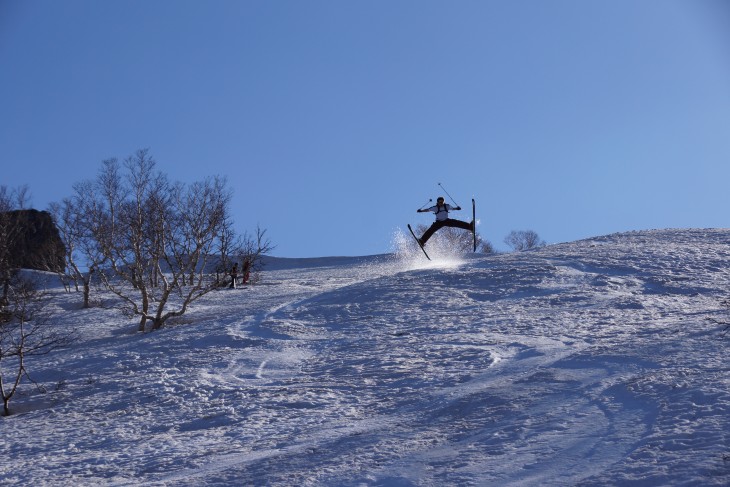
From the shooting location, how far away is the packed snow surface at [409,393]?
7.57 metres

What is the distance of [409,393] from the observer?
1128 centimetres

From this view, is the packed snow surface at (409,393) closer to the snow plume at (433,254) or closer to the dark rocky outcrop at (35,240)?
the snow plume at (433,254)

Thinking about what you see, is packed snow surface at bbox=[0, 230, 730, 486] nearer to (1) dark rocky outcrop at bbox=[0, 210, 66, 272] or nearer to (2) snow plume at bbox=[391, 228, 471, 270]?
(2) snow plume at bbox=[391, 228, 471, 270]

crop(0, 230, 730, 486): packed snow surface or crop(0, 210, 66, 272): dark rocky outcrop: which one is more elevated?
crop(0, 210, 66, 272): dark rocky outcrop

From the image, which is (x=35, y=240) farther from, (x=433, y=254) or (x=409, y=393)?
(x=409, y=393)

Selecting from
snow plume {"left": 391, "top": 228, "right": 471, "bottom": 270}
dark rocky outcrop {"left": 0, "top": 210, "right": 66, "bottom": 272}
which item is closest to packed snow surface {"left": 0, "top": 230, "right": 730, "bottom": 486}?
snow plume {"left": 391, "top": 228, "right": 471, "bottom": 270}

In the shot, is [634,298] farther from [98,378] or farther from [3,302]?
[3,302]

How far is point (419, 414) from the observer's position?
997 cm

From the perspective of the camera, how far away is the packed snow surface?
7.57m

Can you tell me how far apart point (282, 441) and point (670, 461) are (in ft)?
15.1

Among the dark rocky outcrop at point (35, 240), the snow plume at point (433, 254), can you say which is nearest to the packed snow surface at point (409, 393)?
the snow plume at point (433, 254)

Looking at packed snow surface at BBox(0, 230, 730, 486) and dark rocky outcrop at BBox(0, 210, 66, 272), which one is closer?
packed snow surface at BBox(0, 230, 730, 486)

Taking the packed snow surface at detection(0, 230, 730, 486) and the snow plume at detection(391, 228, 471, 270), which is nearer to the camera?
the packed snow surface at detection(0, 230, 730, 486)

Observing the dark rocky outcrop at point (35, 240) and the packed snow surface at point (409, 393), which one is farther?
the dark rocky outcrop at point (35, 240)
